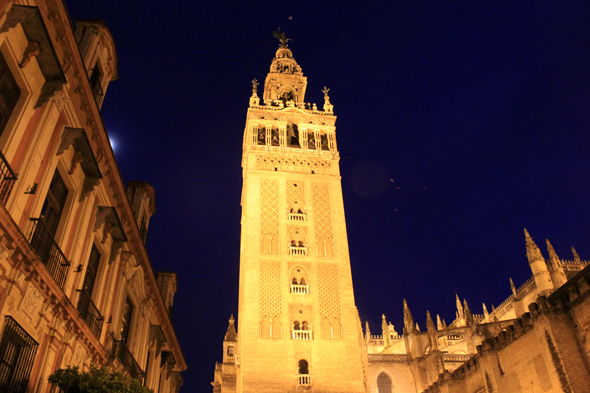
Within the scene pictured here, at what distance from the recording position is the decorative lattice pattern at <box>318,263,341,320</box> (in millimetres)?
30031

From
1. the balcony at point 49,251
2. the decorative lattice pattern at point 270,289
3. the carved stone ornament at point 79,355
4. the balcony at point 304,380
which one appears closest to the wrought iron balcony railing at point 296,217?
the decorative lattice pattern at point 270,289

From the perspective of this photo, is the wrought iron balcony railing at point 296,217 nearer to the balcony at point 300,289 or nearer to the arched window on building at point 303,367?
the balcony at point 300,289

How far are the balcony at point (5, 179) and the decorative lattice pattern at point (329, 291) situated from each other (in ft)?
80.6

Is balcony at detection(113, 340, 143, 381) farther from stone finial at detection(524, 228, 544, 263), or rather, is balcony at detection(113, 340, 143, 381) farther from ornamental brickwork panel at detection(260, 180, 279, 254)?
stone finial at detection(524, 228, 544, 263)

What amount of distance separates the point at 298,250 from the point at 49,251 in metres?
24.2

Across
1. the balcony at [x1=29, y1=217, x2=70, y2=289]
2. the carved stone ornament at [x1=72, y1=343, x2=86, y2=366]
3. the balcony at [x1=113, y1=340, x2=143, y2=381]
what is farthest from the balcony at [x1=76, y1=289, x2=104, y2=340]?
the balcony at [x1=113, y1=340, x2=143, y2=381]

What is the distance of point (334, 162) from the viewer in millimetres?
37125

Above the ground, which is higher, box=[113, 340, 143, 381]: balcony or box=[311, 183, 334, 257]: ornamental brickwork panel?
box=[311, 183, 334, 257]: ornamental brickwork panel

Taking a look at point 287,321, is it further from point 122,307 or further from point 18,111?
point 18,111

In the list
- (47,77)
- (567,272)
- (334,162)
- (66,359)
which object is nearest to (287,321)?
(334,162)

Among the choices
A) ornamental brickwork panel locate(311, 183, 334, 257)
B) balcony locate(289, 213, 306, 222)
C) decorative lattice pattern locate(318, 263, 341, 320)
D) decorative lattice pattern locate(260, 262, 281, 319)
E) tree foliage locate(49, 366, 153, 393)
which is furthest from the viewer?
balcony locate(289, 213, 306, 222)

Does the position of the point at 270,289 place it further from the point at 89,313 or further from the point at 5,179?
the point at 5,179

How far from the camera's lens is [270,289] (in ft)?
100

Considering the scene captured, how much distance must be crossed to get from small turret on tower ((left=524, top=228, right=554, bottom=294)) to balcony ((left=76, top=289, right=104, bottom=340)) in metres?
40.0
